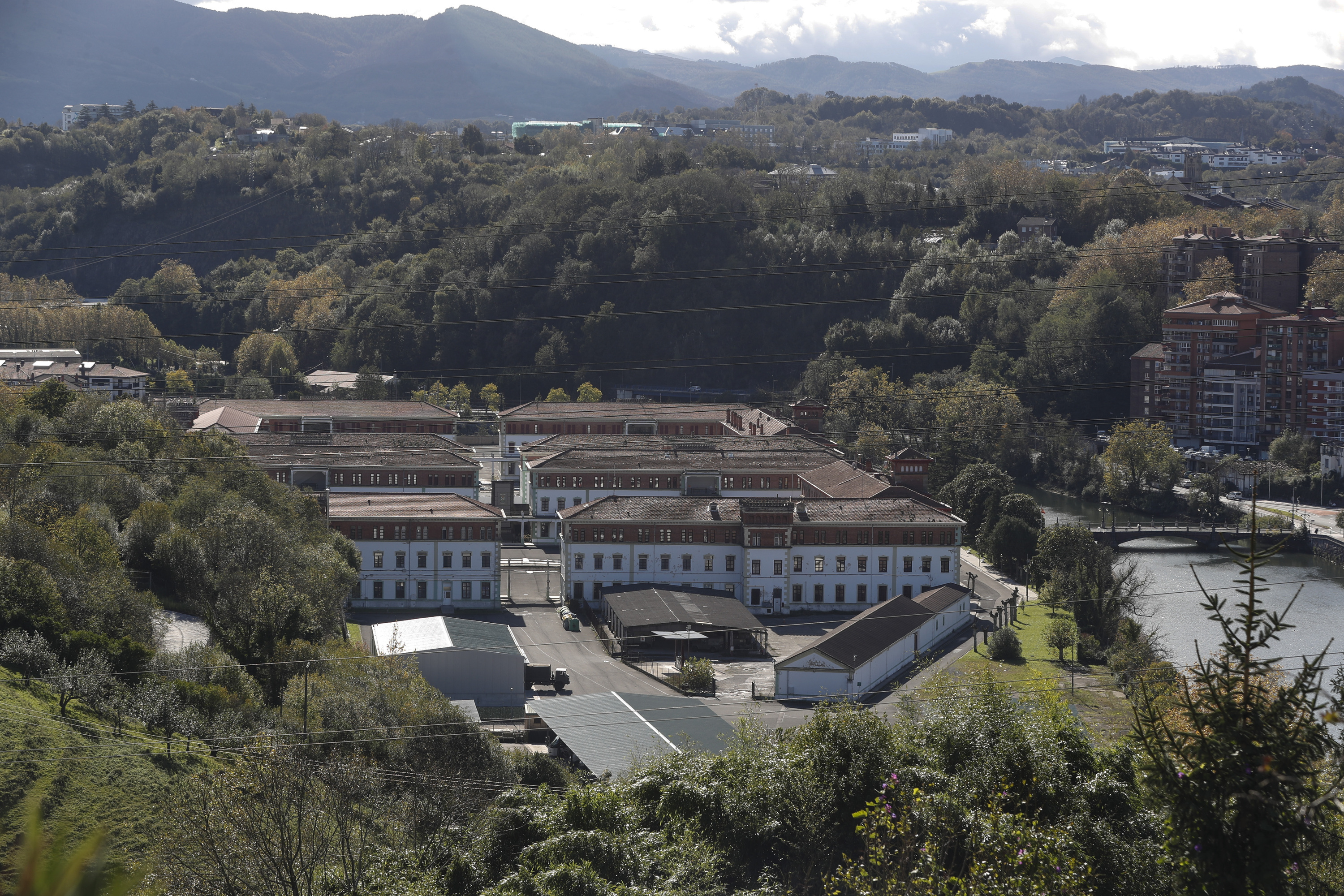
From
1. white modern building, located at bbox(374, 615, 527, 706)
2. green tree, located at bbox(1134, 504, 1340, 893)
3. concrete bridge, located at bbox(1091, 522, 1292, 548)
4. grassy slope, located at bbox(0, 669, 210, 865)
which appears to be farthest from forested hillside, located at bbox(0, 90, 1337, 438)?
green tree, located at bbox(1134, 504, 1340, 893)

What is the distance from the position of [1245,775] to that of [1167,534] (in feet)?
97.3

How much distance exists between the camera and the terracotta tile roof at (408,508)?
2248 cm

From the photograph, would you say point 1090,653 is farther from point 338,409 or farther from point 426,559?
point 338,409

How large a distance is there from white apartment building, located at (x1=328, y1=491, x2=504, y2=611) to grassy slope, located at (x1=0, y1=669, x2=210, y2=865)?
12.1 metres

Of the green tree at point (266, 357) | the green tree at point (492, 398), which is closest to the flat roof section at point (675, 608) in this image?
the green tree at point (492, 398)

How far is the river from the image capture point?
21219 millimetres

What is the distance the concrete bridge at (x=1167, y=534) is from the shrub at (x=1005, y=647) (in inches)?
480

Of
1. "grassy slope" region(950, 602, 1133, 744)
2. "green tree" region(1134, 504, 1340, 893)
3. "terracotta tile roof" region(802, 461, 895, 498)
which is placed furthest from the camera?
"terracotta tile roof" region(802, 461, 895, 498)

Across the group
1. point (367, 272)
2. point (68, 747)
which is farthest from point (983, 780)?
point (367, 272)

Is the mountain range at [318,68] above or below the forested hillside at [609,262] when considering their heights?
above

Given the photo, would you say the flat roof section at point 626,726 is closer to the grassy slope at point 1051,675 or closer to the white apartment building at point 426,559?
the grassy slope at point 1051,675

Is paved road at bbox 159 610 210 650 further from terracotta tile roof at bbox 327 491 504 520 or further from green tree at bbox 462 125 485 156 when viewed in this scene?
green tree at bbox 462 125 485 156

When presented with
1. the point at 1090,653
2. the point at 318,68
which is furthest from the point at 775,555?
the point at 318,68

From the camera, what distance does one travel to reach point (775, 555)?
22766 mm
